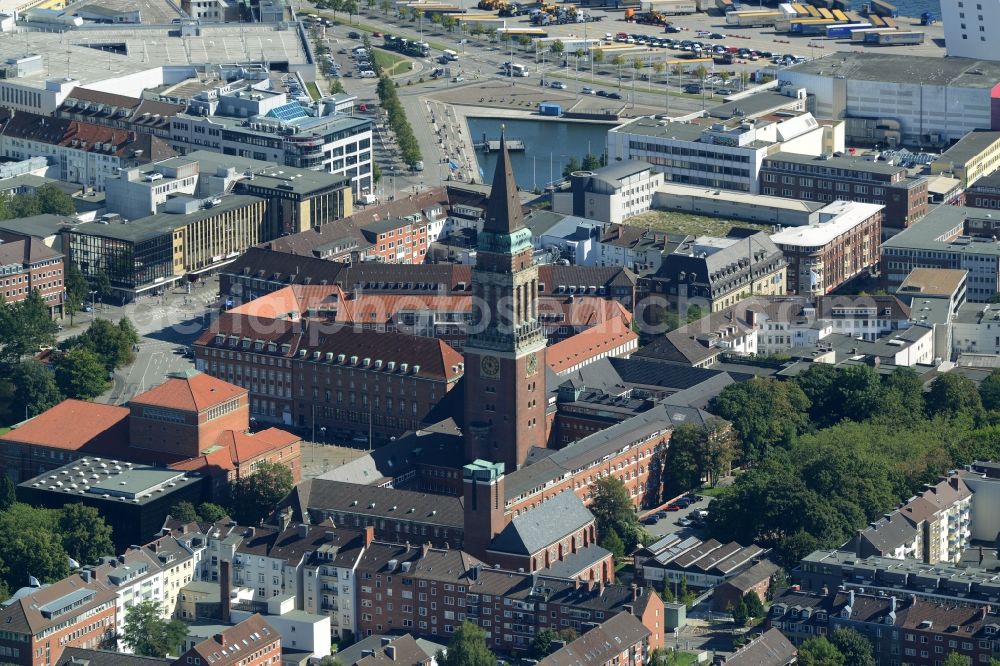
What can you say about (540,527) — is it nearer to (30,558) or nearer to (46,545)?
(46,545)

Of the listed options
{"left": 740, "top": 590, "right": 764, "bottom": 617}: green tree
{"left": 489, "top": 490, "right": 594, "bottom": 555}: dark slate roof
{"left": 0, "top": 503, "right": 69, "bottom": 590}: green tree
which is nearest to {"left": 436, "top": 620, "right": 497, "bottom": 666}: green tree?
{"left": 489, "top": 490, "right": 594, "bottom": 555}: dark slate roof

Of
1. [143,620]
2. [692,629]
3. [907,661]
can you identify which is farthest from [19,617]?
[907,661]

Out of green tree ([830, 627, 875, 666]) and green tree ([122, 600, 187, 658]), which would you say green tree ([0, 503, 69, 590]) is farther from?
green tree ([830, 627, 875, 666])

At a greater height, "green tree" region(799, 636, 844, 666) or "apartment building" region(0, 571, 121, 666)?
"apartment building" region(0, 571, 121, 666)

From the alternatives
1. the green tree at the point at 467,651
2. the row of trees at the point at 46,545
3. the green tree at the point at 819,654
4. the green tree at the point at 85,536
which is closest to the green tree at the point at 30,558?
the row of trees at the point at 46,545

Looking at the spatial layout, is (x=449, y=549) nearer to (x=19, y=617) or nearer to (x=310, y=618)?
(x=310, y=618)

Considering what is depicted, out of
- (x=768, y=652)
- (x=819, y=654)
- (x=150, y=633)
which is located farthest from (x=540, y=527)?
(x=150, y=633)
